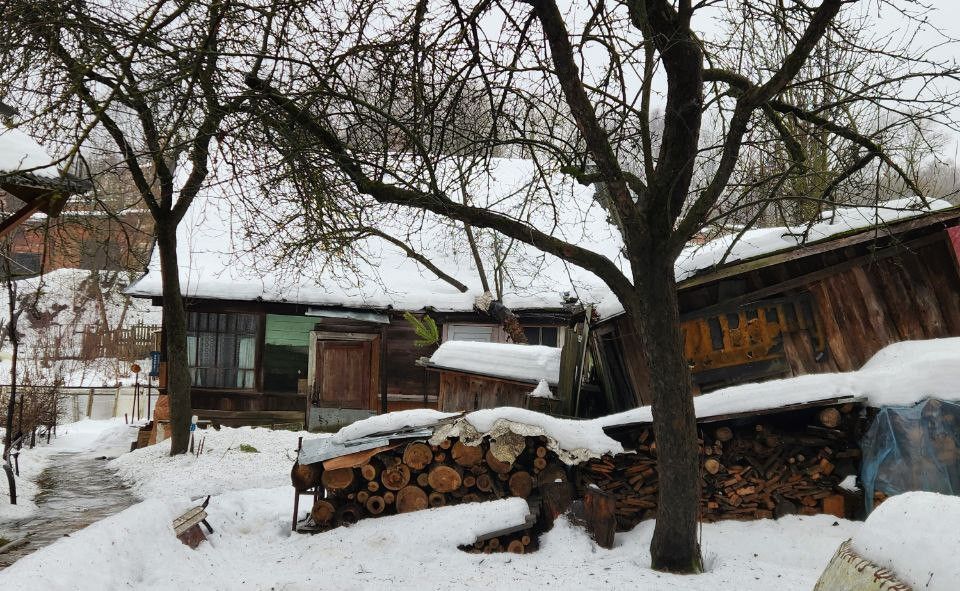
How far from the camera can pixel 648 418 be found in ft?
22.0

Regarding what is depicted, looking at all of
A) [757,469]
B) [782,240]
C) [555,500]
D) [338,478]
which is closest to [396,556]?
[338,478]

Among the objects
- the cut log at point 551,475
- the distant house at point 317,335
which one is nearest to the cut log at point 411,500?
the cut log at point 551,475

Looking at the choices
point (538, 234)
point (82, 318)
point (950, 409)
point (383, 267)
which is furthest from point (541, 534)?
point (82, 318)

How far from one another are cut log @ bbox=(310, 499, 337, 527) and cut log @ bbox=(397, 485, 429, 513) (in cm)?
66

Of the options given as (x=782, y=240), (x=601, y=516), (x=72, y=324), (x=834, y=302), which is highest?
(x=72, y=324)

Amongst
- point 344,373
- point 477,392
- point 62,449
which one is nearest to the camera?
point 477,392

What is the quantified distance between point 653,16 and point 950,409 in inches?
155

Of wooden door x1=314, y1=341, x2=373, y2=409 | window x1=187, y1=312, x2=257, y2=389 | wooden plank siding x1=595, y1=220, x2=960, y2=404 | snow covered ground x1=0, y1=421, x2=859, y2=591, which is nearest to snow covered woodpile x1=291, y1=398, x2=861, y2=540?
snow covered ground x1=0, y1=421, x2=859, y2=591

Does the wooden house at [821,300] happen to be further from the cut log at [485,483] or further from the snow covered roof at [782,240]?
the cut log at [485,483]

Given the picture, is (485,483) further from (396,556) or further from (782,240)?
(782,240)

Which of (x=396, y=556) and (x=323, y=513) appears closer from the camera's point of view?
(x=396, y=556)

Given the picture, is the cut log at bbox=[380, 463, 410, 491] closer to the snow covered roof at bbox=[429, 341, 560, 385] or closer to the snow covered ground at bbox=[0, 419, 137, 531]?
the snow covered roof at bbox=[429, 341, 560, 385]

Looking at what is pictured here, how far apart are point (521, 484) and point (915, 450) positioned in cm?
335

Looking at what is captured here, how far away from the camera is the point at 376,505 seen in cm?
698
